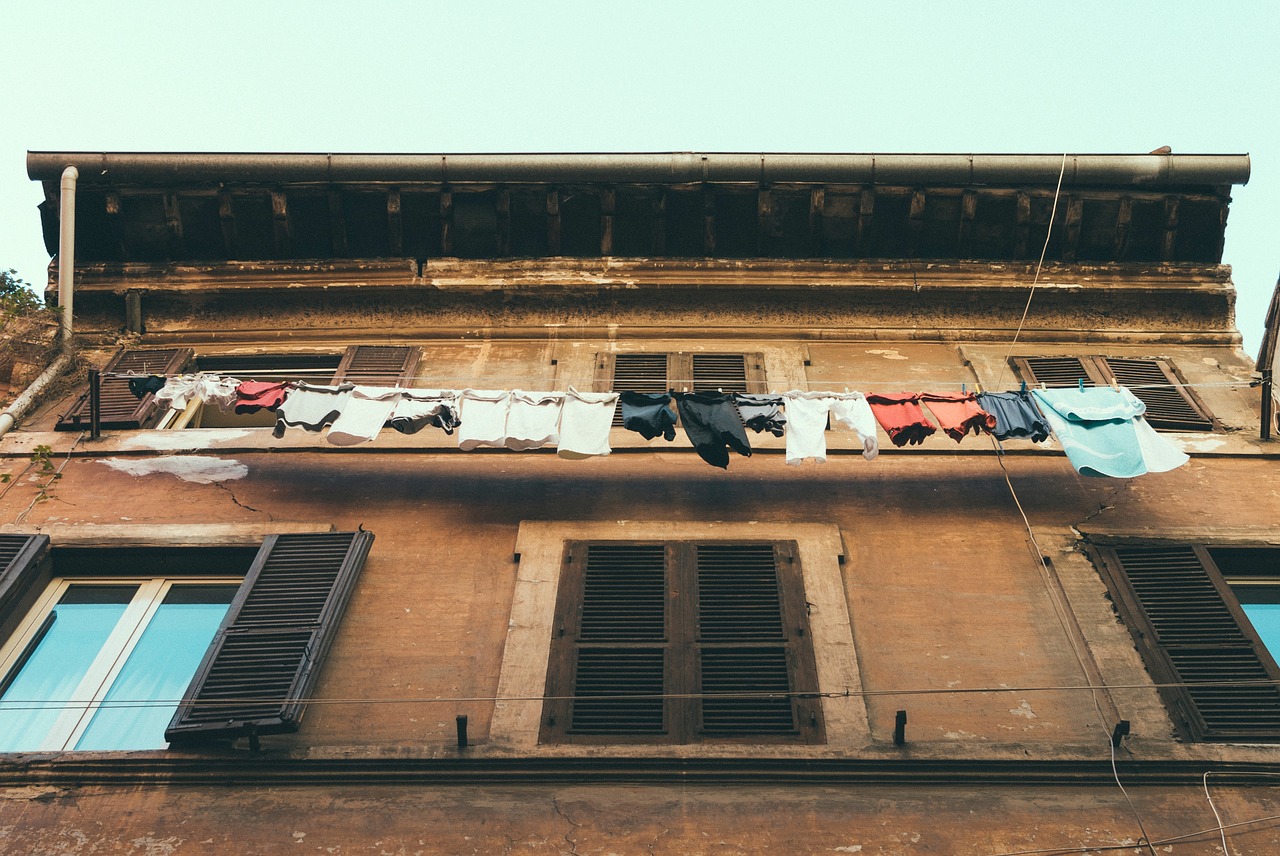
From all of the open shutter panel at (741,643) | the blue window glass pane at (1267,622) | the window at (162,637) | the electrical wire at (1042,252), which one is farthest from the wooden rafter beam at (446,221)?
the blue window glass pane at (1267,622)

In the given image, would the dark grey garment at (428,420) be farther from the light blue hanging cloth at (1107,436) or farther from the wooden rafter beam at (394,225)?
the light blue hanging cloth at (1107,436)

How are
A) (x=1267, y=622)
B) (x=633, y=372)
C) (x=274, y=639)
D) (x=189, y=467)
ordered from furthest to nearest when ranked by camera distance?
(x=633, y=372) → (x=189, y=467) → (x=1267, y=622) → (x=274, y=639)

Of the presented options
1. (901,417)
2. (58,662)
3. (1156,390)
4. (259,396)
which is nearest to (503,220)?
(259,396)

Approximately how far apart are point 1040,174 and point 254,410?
23.5 ft

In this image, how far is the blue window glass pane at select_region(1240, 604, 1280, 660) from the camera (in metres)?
8.05

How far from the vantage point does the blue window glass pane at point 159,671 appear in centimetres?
739

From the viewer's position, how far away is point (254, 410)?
9.09 m

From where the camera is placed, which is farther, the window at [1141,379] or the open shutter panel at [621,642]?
the window at [1141,379]

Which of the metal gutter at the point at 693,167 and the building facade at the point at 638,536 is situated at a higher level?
the metal gutter at the point at 693,167

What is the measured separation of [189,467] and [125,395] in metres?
1.37

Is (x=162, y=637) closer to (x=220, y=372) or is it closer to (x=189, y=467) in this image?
(x=189, y=467)

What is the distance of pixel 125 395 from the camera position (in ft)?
34.4

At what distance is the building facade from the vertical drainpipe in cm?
33

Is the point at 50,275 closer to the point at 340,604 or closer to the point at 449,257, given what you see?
the point at 449,257
